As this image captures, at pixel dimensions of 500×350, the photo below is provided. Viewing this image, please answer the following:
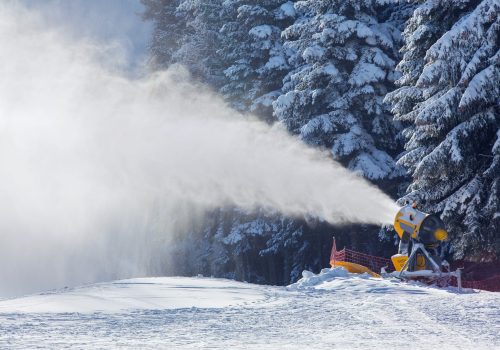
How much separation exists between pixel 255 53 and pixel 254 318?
74.6 feet

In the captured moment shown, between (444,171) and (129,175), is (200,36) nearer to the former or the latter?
(129,175)

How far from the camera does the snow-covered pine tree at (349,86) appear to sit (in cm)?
2441

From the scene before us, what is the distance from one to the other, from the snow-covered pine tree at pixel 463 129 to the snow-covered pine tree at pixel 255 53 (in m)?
11.1

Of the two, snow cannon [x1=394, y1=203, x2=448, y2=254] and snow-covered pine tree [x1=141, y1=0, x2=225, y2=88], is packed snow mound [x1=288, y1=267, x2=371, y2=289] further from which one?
snow-covered pine tree [x1=141, y1=0, x2=225, y2=88]

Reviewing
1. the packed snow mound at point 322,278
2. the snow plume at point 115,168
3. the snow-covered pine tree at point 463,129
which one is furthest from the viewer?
the snow plume at point 115,168

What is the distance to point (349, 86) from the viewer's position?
25281 millimetres

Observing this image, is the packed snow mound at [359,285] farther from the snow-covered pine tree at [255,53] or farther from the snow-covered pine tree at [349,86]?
the snow-covered pine tree at [255,53]

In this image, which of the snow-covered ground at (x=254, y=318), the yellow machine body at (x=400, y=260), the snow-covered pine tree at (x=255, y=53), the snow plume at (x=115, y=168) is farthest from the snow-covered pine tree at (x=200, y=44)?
the snow-covered ground at (x=254, y=318)

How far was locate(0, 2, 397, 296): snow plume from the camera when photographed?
2658 cm

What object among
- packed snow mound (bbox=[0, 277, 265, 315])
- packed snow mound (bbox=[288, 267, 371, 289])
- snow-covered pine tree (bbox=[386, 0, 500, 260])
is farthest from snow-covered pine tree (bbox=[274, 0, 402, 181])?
packed snow mound (bbox=[0, 277, 265, 315])

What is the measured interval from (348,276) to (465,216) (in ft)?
14.9

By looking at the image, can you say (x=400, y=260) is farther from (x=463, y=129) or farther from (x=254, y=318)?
(x=254, y=318)

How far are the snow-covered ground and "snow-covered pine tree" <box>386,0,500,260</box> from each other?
4.71 metres

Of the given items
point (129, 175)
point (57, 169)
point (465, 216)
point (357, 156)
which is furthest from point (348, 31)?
point (57, 169)
